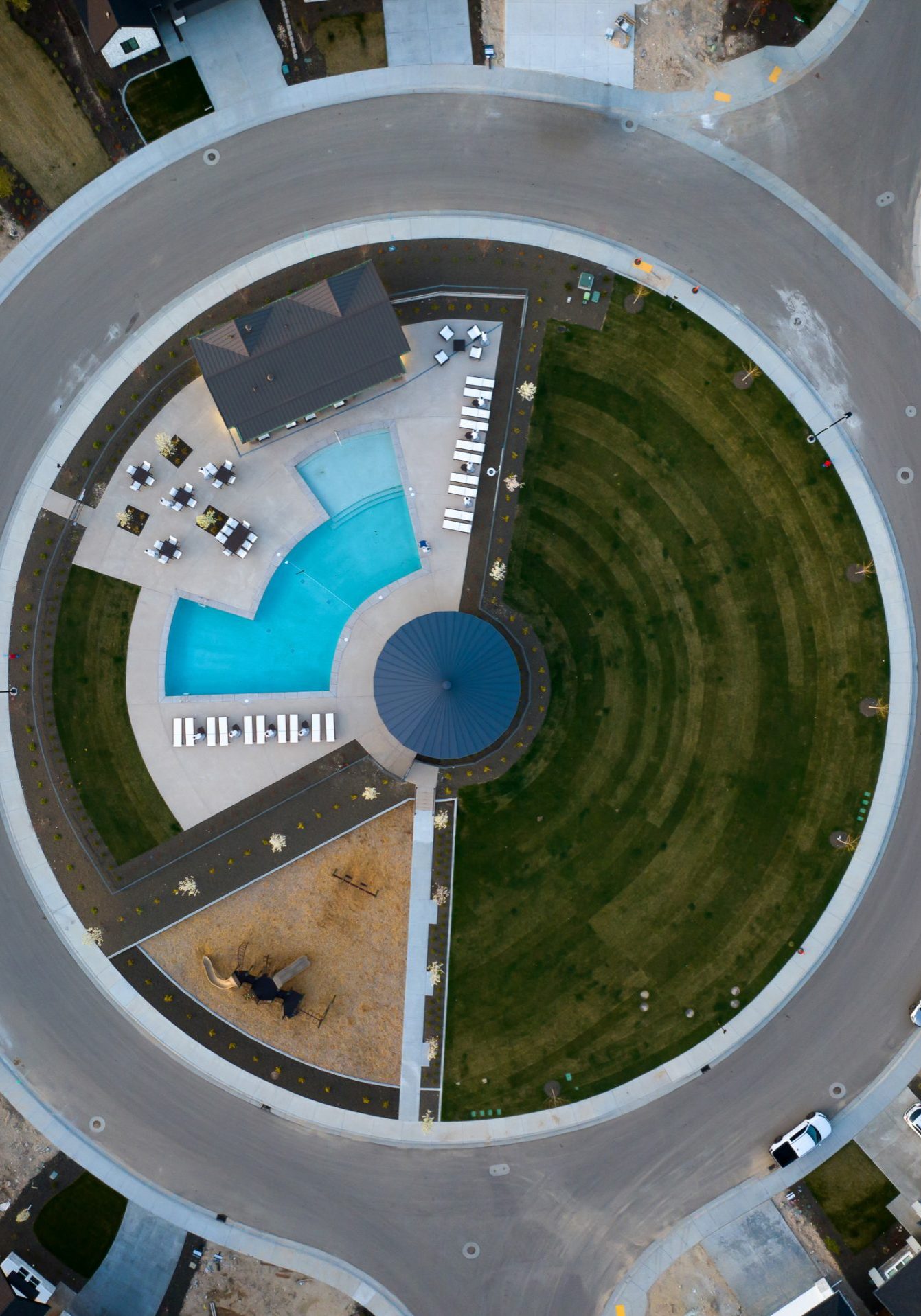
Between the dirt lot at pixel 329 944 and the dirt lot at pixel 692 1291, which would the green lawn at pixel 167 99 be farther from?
the dirt lot at pixel 692 1291

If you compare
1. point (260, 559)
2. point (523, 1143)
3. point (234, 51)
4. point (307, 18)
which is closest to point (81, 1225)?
point (523, 1143)

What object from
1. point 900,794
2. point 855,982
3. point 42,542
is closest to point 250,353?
point 42,542

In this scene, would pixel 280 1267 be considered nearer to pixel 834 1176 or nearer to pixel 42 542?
pixel 834 1176

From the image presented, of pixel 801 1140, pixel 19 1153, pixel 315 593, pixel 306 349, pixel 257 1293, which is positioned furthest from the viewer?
pixel 315 593

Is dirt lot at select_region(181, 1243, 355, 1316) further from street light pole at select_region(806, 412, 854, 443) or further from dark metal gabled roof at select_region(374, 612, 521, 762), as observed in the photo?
street light pole at select_region(806, 412, 854, 443)

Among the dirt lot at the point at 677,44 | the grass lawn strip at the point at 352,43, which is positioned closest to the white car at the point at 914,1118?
the dirt lot at the point at 677,44

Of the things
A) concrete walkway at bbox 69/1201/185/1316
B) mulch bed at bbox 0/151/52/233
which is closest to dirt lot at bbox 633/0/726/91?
mulch bed at bbox 0/151/52/233

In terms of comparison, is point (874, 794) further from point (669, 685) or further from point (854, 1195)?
point (854, 1195)
